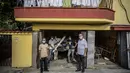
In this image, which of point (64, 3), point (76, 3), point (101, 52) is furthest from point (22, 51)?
point (101, 52)

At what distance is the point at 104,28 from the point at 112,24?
1.68 ft

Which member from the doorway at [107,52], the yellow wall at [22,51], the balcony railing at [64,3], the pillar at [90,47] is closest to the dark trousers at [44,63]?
the yellow wall at [22,51]

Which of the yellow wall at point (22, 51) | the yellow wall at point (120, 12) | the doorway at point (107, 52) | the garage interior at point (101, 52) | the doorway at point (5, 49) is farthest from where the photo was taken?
the doorway at point (5, 49)

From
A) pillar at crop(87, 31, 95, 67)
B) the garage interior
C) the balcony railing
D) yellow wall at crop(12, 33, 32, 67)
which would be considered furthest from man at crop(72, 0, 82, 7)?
yellow wall at crop(12, 33, 32, 67)

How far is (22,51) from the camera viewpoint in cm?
1598

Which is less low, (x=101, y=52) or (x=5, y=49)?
(x=5, y=49)

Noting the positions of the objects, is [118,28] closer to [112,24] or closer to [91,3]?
[112,24]

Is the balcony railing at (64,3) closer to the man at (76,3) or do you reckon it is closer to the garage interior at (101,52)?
the man at (76,3)

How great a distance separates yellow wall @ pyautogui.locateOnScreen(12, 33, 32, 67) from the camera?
15938 millimetres

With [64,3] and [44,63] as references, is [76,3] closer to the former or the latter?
[64,3]

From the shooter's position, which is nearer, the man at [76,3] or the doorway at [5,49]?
the man at [76,3]

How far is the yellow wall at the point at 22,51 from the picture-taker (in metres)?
15.9

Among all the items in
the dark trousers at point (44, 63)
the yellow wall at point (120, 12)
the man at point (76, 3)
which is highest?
the man at point (76, 3)

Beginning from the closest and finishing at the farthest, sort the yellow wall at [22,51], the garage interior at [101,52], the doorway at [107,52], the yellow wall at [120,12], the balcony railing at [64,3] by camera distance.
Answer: the balcony railing at [64,3]
the yellow wall at [22,51]
the yellow wall at [120,12]
the garage interior at [101,52]
the doorway at [107,52]
